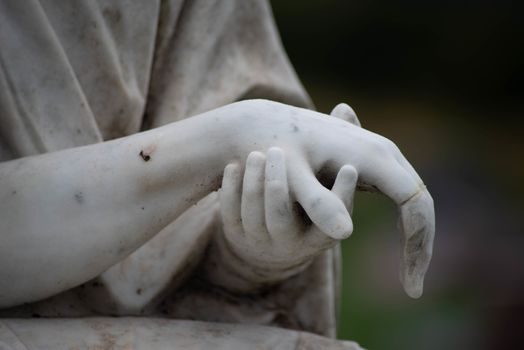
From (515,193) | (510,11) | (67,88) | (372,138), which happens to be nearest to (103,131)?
(67,88)

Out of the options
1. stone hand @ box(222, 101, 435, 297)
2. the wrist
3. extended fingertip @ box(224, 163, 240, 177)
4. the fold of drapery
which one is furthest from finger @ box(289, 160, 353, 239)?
the fold of drapery

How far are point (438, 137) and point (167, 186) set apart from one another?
14.2 ft

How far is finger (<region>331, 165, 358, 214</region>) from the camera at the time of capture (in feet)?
6.20

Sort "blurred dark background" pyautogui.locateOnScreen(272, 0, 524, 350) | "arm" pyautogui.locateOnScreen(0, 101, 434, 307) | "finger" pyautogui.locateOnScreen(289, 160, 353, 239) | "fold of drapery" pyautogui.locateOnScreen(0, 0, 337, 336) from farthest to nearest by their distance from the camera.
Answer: "blurred dark background" pyautogui.locateOnScreen(272, 0, 524, 350)
"fold of drapery" pyautogui.locateOnScreen(0, 0, 337, 336)
"arm" pyautogui.locateOnScreen(0, 101, 434, 307)
"finger" pyautogui.locateOnScreen(289, 160, 353, 239)

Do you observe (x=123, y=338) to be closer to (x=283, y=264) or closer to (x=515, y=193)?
(x=283, y=264)

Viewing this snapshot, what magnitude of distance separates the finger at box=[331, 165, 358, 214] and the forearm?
0.62 ft

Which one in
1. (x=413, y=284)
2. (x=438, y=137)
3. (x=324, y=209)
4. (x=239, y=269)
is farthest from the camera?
(x=438, y=137)

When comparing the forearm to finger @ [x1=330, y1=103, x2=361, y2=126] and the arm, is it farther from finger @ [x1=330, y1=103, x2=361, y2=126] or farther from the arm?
finger @ [x1=330, y1=103, x2=361, y2=126]

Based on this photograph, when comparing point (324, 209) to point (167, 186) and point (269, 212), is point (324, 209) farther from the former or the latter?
point (167, 186)

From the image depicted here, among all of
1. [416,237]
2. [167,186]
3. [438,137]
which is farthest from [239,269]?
[438,137]

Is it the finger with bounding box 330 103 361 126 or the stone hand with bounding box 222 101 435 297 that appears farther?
the finger with bounding box 330 103 361 126

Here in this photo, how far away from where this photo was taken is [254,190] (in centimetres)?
190

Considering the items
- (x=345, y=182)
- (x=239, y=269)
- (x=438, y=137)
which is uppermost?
(x=345, y=182)

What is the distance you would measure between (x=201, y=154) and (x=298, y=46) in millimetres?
4567
